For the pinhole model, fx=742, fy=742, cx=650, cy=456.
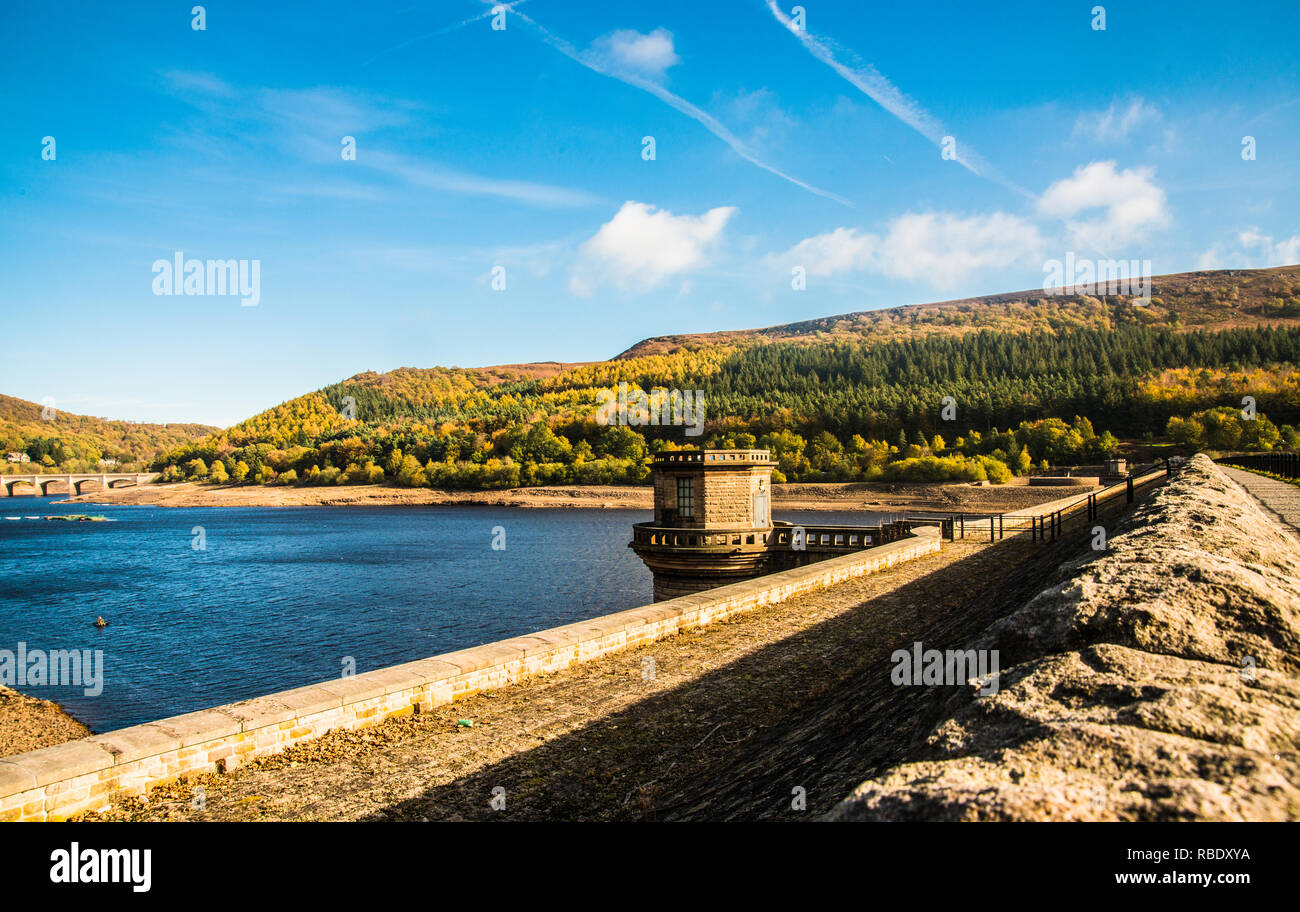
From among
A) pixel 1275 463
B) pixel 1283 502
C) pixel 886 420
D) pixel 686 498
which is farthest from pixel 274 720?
pixel 886 420

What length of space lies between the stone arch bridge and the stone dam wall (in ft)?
640

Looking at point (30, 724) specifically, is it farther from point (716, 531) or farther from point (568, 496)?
point (568, 496)

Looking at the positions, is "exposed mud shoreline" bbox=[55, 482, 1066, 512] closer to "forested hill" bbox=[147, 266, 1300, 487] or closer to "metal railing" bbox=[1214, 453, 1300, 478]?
"forested hill" bbox=[147, 266, 1300, 487]

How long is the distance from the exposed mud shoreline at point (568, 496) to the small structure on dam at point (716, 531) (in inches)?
2515

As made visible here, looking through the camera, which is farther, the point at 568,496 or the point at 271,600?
the point at 568,496

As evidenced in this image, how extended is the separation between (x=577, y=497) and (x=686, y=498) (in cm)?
9831

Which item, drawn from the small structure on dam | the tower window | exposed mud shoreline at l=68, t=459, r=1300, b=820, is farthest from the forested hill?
exposed mud shoreline at l=68, t=459, r=1300, b=820

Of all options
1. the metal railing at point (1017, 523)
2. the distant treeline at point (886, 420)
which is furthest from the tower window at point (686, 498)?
the distant treeline at point (886, 420)

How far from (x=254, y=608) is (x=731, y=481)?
1084 inches

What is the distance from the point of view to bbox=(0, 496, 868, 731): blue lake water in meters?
26.1

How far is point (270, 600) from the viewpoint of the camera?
40312mm
